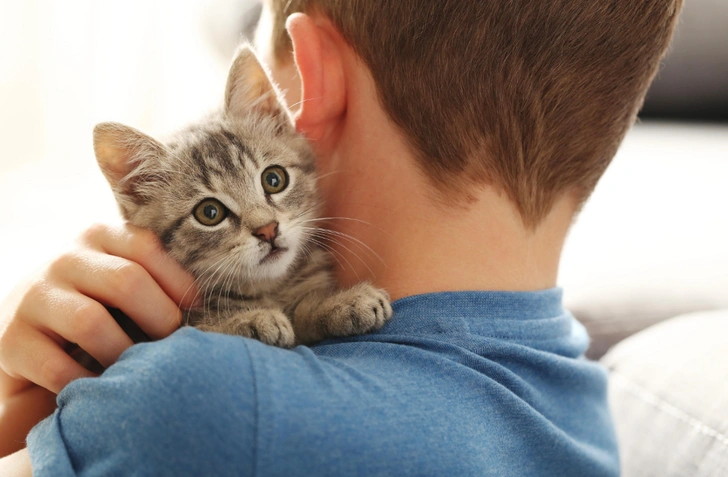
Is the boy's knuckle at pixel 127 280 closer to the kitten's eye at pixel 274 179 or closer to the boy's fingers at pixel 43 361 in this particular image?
the boy's fingers at pixel 43 361

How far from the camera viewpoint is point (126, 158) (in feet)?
3.69

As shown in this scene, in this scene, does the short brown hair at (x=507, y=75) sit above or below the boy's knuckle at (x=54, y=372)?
above

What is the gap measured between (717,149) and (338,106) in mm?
1969

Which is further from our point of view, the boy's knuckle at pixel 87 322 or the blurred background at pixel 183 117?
the blurred background at pixel 183 117

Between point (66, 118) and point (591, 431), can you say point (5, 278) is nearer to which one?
point (66, 118)

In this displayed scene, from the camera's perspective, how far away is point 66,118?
2.21 m

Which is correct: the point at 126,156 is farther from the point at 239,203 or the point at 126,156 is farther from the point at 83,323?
the point at 83,323

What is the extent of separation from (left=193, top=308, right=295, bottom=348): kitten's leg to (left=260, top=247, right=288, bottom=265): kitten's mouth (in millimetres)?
111

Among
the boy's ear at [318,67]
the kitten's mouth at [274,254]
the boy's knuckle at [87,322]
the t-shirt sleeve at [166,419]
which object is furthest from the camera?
the kitten's mouth at [274,254]

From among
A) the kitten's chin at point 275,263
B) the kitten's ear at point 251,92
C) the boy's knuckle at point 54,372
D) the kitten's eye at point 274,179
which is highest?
the kitten's ear at point 251,92

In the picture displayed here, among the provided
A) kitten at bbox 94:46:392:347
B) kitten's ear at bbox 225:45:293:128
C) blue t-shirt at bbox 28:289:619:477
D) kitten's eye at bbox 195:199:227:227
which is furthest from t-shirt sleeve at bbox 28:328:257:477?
kitten's ear at bbox 225:45:293:128

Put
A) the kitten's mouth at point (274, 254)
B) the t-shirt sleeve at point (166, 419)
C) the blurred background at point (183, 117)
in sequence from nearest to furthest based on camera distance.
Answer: the t-shirt sleeve at point (166, 419), the kitten's mouth at point (274, 254), the blurred background at point (183, 117)

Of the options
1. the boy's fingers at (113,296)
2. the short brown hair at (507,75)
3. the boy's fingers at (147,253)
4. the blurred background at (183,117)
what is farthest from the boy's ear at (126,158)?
the blurred background at (183,117)

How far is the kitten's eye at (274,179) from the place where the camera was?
3.83 feet
